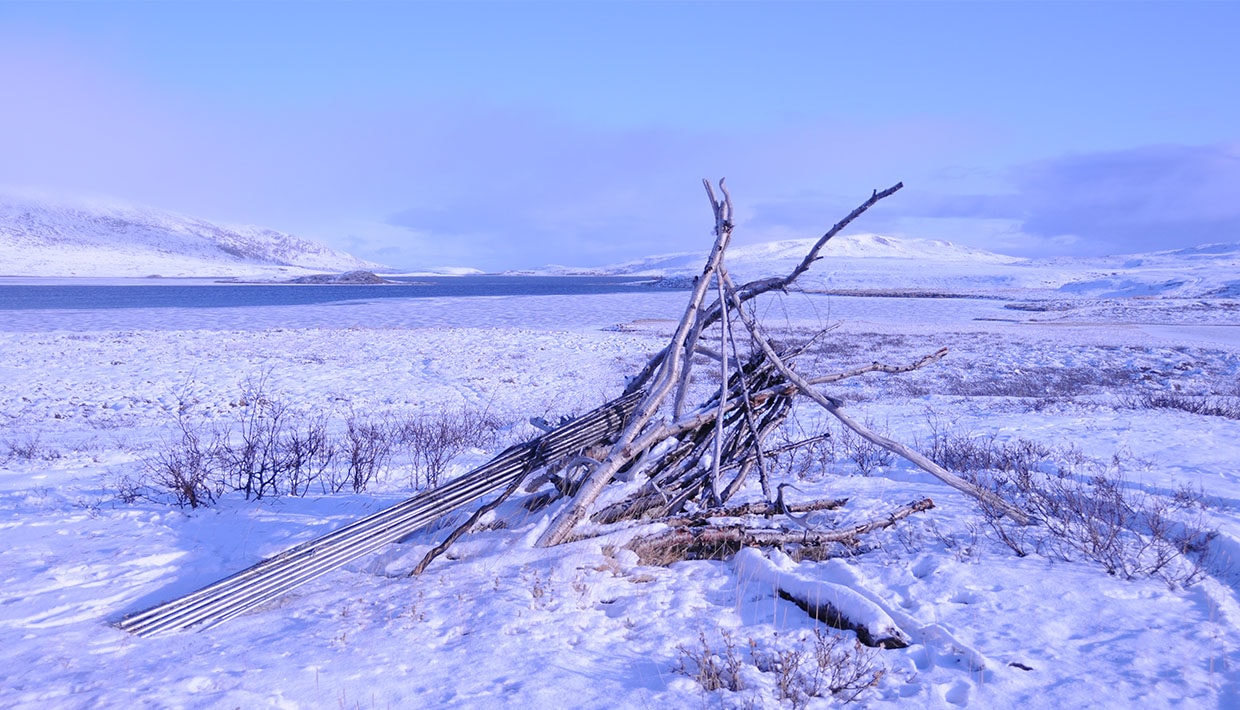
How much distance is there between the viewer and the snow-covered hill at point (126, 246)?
382ft

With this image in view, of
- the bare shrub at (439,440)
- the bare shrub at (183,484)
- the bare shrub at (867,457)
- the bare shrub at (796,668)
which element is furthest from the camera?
the bare shrub at (867,457)

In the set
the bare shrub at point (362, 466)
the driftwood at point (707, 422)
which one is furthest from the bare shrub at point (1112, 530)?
the bare shrub at point (362, 466)

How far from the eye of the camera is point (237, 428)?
12.2m

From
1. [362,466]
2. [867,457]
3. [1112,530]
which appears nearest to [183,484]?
[362,466]

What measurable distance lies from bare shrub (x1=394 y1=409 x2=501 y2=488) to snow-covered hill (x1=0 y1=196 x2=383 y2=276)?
116m

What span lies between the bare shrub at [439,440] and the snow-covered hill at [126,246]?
11557cm

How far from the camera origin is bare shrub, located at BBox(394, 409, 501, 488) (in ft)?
23.1

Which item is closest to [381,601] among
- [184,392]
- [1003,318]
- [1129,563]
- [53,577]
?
[53,577]

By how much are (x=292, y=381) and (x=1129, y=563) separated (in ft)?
52.3

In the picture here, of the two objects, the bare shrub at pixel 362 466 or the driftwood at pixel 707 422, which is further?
the bare shrub at pixel 362 466

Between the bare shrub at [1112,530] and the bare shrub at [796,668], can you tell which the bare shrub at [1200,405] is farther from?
the bare shrub at [796,668]

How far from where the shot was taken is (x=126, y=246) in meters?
145

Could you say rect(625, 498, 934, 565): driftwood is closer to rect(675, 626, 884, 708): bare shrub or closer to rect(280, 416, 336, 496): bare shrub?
rect(675, 626, 884, 708): bare shrub

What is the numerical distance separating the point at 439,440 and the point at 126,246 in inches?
6467
